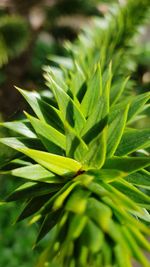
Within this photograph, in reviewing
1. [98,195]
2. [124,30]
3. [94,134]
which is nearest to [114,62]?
[124,30]

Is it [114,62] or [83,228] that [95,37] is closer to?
[114,62]

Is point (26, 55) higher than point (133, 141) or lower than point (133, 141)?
higher

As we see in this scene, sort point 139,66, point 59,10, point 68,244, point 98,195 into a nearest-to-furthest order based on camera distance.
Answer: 1. point 68,244
2. point 98,195
3. point 59,10
4. point 139,66

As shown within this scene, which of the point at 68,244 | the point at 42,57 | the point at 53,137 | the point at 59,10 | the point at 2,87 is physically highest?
the point at 59,10

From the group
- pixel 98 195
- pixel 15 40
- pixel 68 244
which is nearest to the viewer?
pixel 68 244

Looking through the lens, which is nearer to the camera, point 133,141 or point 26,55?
point 133,141

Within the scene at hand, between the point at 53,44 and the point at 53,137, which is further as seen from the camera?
the point at 53,44

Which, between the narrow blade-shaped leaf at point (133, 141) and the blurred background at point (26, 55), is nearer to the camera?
the narrow blade-shaped leaf at point (133, 141)

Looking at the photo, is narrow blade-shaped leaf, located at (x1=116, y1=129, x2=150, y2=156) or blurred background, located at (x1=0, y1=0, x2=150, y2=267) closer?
narrow blade-shaped leaf, located at (x1=116, y1=129, x2=150, y2=156)
